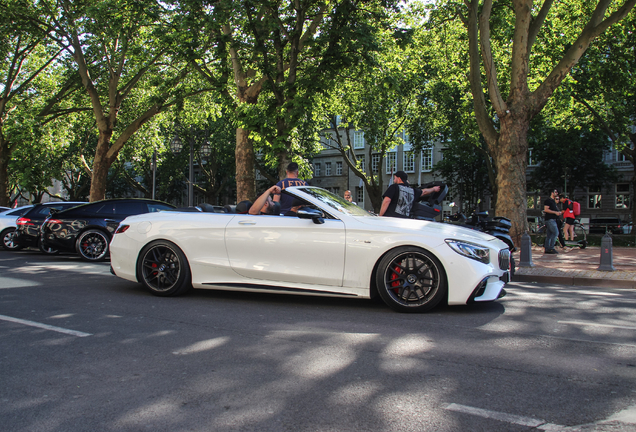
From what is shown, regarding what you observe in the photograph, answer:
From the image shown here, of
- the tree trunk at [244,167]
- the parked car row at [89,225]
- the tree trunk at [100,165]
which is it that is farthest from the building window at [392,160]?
the parked car row at [89,225]

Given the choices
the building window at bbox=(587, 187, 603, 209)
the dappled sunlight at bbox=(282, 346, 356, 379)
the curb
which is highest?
the building window at bbox=(587, 187, 603, 209)

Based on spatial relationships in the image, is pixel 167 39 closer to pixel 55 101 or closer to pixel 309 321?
pixel 309 321

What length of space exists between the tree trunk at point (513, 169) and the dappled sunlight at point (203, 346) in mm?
12838

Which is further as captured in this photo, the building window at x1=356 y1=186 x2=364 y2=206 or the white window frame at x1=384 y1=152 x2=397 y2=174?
the building window at x1=356 y1=186 x2=364 y2=206

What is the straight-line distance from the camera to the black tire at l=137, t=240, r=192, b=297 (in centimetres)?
685

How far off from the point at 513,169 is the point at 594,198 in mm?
36504

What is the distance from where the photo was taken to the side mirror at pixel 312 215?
243 inches

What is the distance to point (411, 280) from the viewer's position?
587cm

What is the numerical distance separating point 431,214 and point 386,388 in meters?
6.16

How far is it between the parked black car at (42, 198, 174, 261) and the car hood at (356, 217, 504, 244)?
8.77m

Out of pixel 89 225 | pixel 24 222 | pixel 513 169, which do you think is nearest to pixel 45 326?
pixel 89 225

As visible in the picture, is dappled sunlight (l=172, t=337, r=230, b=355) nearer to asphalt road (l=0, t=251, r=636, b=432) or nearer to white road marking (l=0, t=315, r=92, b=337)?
asphalt road (l=0, t=251, r=636, b=432)

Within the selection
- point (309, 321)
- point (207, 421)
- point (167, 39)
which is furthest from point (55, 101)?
point (207, 421)

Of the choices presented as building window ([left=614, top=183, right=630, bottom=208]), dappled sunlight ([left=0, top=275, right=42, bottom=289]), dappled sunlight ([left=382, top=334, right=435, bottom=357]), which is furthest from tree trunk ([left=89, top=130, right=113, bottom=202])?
building window ([left=614, top=183, right=630, bottom=208])
